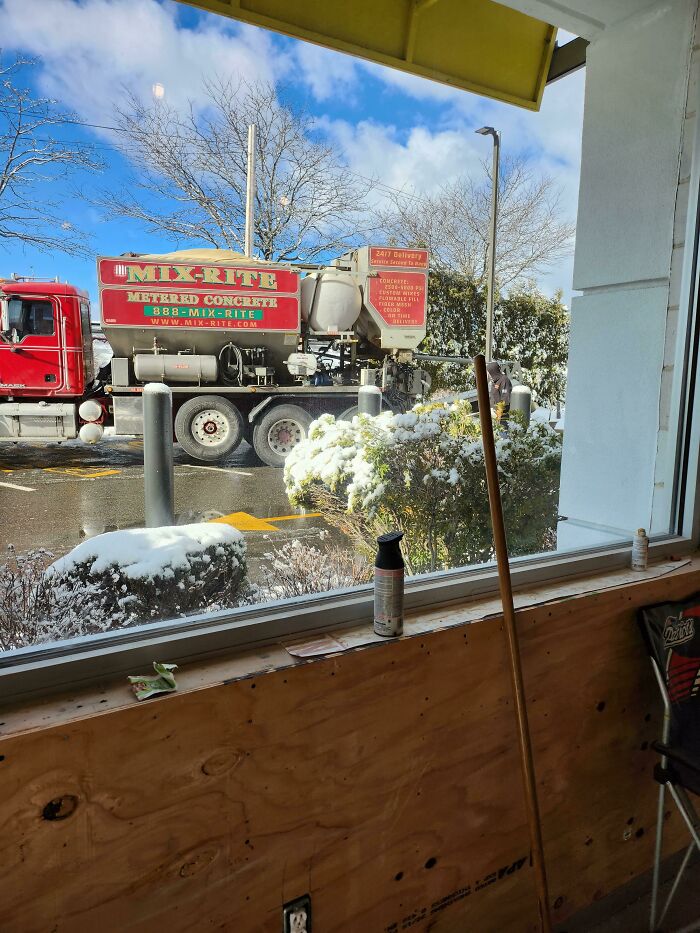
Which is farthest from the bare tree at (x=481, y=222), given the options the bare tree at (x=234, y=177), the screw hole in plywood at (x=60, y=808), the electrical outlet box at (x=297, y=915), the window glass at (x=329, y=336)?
the electrical outlet box at (x=297, y=915)

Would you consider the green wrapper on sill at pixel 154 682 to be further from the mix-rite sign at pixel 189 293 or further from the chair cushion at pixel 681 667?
the chair cushion at pixel 681 667

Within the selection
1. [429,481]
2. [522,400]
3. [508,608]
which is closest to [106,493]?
[508,608]

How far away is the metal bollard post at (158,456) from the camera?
1280mm

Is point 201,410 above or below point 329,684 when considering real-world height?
above

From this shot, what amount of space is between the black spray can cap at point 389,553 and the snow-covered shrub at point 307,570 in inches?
8.2

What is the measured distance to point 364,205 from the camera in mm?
1416

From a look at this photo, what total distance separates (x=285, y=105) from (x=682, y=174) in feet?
3.96

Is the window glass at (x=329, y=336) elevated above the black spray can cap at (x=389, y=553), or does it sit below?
above

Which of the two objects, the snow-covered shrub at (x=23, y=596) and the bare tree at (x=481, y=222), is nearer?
the snow-covered shrub at (x=23, y=596)

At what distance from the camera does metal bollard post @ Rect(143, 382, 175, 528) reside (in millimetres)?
1280

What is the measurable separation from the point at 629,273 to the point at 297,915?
6.30 feet

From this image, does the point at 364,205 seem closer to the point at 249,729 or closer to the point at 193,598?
the point at 193,598

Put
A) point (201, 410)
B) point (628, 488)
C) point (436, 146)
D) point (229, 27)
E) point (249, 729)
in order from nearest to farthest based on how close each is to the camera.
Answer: point (249, 729)
point (229, 27)
point (201, 410)
point (436, 146)
point (628, 488)

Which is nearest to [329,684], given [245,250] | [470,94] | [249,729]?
[249,729]
